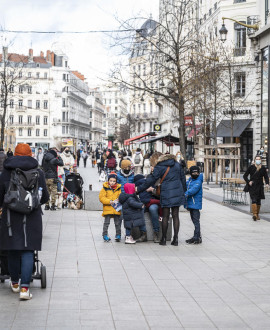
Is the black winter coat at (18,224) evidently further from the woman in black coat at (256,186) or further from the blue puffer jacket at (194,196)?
the woman in black coat at (256,186)

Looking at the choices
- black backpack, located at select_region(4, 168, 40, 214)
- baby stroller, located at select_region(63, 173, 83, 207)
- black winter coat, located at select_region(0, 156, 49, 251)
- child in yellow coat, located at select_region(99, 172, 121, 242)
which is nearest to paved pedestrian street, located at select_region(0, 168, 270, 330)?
child in yellow coat, located at select_region(99, 172, 121, 242)

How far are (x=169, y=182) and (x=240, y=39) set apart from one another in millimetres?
36619

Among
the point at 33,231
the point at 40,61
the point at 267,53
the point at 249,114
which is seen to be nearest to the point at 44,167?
the point at 33,231

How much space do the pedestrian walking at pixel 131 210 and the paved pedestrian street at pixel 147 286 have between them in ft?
1.20

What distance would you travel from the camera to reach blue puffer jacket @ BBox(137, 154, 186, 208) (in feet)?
37.3

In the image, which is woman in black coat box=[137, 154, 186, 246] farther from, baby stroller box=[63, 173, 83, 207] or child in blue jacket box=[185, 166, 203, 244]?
baby stroller box=[63, 173, 83, 207]

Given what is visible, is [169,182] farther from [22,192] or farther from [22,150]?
[22,192]

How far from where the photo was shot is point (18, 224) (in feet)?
23.3

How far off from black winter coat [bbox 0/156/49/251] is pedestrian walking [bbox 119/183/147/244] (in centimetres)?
426

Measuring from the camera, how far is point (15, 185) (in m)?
7.08

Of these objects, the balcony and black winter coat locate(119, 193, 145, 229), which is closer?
black winter coat locate(119, 193, 145, 229)

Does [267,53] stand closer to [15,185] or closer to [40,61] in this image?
[15,185]

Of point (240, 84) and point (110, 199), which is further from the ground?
point (240, 84)

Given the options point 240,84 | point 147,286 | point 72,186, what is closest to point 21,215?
point 147,286
